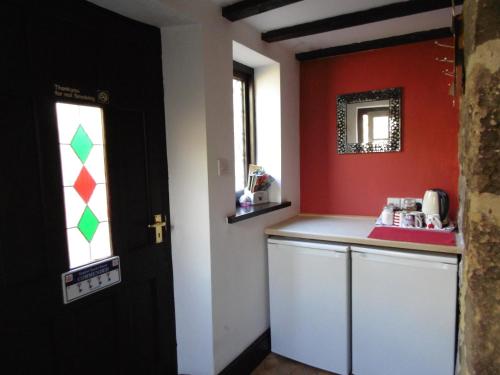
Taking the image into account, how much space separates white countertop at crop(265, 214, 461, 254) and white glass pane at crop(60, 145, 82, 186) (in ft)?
4.08

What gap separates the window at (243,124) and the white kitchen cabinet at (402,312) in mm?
984

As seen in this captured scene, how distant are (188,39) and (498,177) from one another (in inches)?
58.1

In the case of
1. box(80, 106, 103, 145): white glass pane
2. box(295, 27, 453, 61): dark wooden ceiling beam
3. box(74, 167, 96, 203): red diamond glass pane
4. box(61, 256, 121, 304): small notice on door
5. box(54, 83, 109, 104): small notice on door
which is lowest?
box(61, 256, 121, 304): small notice on door

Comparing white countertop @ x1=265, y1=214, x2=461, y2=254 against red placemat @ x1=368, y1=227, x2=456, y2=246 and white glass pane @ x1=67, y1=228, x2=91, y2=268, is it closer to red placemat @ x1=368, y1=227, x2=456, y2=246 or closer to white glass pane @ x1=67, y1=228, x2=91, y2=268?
red placemat @ x1=368, y1=227, x2=456, y2=246

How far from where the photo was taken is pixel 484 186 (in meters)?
0.75

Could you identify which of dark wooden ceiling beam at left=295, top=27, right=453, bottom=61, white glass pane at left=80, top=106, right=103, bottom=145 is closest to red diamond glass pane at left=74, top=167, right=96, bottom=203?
white glass pane at left=80, top=106, right=103, bottom=145

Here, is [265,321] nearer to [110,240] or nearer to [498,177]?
[110,240]

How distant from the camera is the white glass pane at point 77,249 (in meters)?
1.36

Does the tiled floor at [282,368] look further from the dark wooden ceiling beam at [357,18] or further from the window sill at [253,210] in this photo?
the dark wooden ceiling beam at [357,18]

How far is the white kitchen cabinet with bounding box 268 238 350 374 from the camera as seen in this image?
1973 mm

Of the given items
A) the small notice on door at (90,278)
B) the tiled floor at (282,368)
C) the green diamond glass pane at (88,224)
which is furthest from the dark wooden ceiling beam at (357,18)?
the tiled floor at (282,368)

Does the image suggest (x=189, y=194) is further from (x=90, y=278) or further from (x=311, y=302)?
(x=311, y=302)

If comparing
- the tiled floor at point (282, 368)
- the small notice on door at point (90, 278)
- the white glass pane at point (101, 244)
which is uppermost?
the white glass pane at point (101, 244)

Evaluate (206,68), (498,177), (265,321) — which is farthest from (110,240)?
(498,177)
